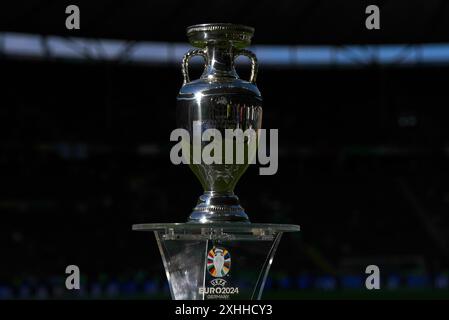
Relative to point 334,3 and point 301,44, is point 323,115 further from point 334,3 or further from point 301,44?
point 334,3

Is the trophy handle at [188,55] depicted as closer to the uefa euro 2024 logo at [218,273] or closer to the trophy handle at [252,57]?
the trophy handle at [252,57]

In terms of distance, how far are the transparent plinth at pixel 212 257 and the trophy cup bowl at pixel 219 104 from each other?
0.25 m

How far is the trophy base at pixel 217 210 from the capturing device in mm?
4930

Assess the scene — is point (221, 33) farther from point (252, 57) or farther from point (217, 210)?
point (217, 210)

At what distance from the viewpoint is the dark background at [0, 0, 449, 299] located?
2177 centimetres

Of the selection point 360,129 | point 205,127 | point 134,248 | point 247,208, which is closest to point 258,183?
point 247,208

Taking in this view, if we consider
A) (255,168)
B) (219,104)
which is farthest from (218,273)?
(255,168)

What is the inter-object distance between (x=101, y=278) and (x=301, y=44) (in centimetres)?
758

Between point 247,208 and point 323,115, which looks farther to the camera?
point 323,115

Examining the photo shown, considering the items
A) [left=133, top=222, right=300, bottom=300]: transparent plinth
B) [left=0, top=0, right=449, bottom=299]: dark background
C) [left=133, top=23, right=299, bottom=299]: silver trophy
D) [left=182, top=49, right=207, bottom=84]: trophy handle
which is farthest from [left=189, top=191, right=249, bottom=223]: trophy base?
[left=0, top=0, right=449, bottom=299]: dark background

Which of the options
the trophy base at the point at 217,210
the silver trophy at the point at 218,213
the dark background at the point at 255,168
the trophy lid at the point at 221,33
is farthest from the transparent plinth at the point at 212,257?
the dark background at the point at 255,168

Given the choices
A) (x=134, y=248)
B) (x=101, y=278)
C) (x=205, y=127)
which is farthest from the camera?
(x=134, y=248)

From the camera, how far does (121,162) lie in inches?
1103

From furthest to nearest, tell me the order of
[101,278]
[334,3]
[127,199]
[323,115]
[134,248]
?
[323,115] → [127,199] → [134,248] → [101,278] → [334,3]
